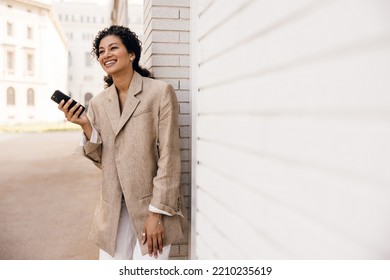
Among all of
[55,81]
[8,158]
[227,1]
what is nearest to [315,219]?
[227,1]

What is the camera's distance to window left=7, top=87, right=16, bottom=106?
3400 cm

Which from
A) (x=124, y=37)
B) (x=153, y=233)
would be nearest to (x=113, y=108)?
(x=124, y=37)

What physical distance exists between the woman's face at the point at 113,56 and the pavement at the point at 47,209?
0.57 metres

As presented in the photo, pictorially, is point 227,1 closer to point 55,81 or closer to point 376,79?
point 376,79

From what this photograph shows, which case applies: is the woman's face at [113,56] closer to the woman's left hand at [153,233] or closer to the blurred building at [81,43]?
the woman's left hand at [153,233]

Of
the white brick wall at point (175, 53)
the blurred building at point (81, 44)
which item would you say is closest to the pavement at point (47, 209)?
the white brick wall at point (175, 53)

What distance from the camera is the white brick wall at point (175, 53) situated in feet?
10.3

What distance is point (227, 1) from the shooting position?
1.80m

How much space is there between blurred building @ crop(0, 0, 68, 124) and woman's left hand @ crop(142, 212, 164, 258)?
34.7 m

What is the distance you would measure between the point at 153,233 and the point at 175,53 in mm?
1552

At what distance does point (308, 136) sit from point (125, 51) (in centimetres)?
160

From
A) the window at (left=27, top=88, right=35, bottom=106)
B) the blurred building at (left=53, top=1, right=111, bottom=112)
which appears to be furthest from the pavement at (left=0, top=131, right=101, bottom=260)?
the blurred building at (left=53, top=1, right=111, bottom=112)

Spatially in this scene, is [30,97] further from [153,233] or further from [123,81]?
[153,233]

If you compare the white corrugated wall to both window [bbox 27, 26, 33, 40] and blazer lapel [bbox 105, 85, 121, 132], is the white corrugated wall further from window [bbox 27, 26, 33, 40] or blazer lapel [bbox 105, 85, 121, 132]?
window [bbox 27, 26, 33, 40]
